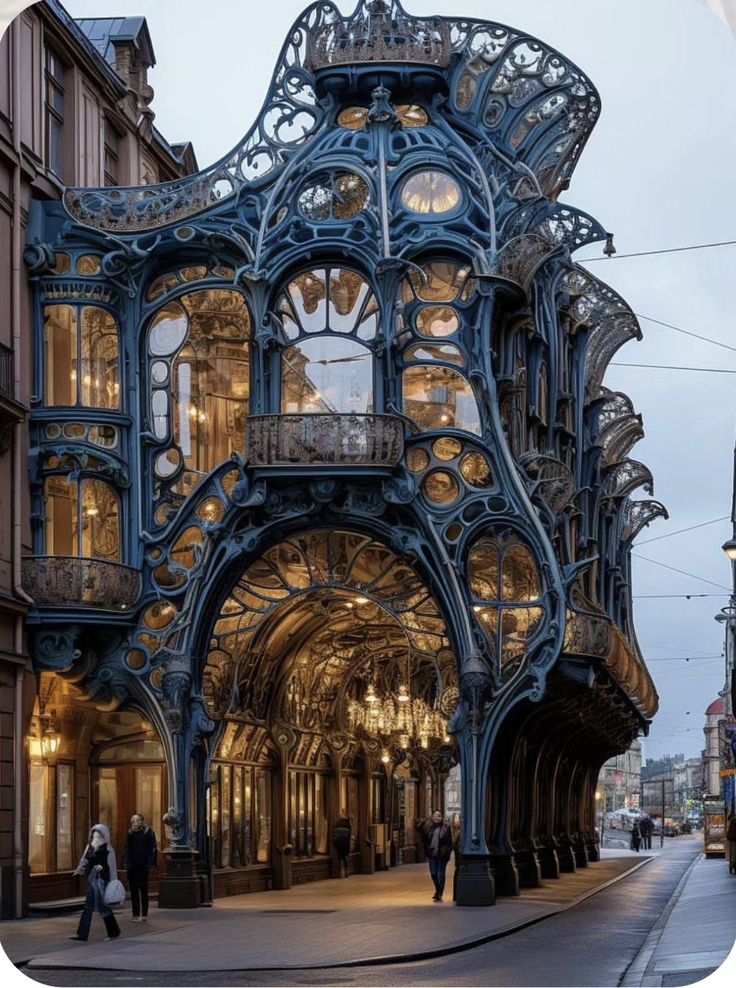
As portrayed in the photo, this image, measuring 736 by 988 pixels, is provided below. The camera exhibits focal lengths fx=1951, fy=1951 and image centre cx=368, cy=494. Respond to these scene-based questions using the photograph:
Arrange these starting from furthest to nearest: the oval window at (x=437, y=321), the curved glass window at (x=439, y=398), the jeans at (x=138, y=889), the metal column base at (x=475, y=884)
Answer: the oval window at (x=437, y=321)
the curved glass window at (x=439, y=398)
the metal column base at (x=475, y=884)
the jeans at (x=138, y=889)

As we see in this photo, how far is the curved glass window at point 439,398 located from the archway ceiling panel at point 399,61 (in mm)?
4327

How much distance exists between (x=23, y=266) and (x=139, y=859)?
37.5 feet

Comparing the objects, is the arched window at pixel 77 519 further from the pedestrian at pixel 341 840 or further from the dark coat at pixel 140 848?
the pedestrian at pixel 341 840

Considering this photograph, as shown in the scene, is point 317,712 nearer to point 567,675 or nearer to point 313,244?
point 567,675

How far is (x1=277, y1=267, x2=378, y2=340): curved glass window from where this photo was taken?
123 feet

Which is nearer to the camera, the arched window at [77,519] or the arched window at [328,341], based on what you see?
the arched window at [77,519]

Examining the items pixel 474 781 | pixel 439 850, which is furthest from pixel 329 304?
pixel 439 850

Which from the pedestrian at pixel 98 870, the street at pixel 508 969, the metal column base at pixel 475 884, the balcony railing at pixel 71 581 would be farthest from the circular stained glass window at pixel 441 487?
the pedestrian at pixel 98 870

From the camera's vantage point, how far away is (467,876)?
36.6 m

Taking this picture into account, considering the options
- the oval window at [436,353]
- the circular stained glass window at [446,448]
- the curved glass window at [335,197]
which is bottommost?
the circular stained glass window at [446,448]

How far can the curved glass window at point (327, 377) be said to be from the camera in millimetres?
37000

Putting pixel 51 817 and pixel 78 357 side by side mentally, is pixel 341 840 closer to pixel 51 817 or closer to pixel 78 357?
pixel 51 817

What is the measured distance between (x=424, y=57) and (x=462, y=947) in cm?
1825

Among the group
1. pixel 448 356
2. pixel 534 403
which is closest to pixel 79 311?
pixel 448 356
